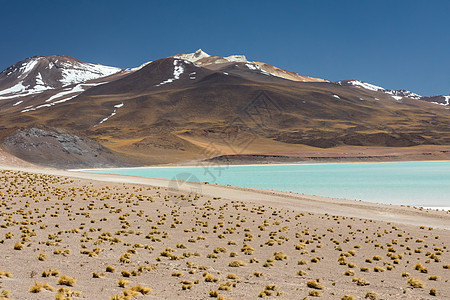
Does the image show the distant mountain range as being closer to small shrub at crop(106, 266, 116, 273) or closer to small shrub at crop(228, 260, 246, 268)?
small shrub at crop(228, 260, 246, 268)

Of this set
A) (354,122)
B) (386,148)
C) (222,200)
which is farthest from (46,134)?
(354,122)

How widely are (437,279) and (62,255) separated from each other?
8543mm

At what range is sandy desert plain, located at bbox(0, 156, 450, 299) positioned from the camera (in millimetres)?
8109

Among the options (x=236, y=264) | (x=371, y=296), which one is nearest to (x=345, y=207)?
(x=236, y=264)

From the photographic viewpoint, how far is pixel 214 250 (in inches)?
458

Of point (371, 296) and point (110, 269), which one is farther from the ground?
point (371, 296)

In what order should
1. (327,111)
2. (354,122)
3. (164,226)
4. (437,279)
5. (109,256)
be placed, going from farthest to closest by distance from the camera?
(327,111)
(354,122)
(164,226)
(109,256)
(437,279)

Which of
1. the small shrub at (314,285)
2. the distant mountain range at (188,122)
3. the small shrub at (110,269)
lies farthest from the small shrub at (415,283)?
the distant mountain range at (188,122)

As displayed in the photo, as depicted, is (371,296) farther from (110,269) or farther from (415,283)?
(110,269)

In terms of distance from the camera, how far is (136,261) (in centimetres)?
1016

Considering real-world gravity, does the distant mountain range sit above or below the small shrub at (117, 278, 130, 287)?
above

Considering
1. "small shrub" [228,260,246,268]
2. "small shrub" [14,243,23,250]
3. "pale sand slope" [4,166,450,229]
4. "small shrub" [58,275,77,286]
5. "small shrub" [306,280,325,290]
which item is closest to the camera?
"small shrub" [58,275,77,286]

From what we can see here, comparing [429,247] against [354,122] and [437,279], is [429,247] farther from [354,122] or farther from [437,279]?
[354,122]

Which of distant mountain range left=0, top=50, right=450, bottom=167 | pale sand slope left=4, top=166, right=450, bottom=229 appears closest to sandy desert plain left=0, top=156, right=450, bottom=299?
pale sand slope left=4, top=166, right=450, bottom=229
